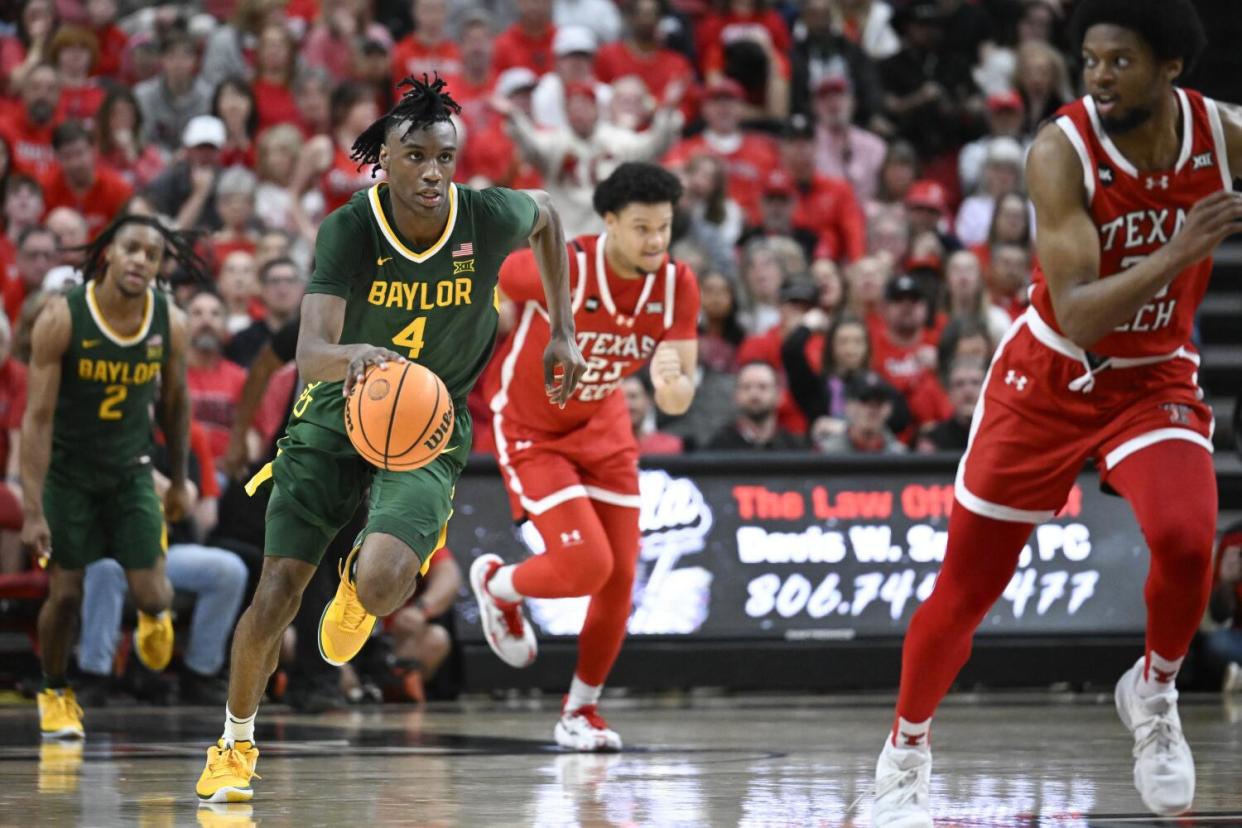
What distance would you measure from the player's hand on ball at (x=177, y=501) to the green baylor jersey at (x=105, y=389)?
20cm

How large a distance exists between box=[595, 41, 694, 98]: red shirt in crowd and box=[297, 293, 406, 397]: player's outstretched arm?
10.1 metres

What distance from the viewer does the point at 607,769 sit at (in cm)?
736

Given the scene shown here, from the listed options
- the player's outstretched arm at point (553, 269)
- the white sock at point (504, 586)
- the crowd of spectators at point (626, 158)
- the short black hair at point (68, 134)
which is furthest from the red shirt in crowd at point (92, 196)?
the player's outstretched arm at point (553, 269)

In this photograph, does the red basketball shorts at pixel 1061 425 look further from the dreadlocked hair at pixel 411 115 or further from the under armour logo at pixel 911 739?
the dreadlocked hair at pixel 411 115

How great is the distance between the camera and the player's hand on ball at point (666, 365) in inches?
331

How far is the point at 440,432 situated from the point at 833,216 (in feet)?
31.8

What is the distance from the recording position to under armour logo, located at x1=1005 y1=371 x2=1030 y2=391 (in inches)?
213

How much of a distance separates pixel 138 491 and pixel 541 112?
6203mm

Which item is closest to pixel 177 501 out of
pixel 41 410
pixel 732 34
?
pixel 41 410

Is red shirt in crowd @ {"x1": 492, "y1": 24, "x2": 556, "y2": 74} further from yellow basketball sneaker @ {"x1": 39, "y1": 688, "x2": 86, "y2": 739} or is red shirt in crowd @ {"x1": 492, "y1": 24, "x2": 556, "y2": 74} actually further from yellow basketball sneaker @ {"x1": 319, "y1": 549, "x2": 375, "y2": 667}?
yellow basketball sneaker @ {"x1": 319, "y1": 549, "x2": 375, "y2": 667}

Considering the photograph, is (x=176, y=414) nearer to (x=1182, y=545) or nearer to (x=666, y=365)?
(x=666, y=365)

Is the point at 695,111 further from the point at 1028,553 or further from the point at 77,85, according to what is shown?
the point at 1028,553

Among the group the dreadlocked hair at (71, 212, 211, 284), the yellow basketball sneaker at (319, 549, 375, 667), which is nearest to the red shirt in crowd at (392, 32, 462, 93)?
the dreadlocked hair at (71, 212, 211, 284)

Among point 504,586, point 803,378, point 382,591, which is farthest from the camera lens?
point 803,378
